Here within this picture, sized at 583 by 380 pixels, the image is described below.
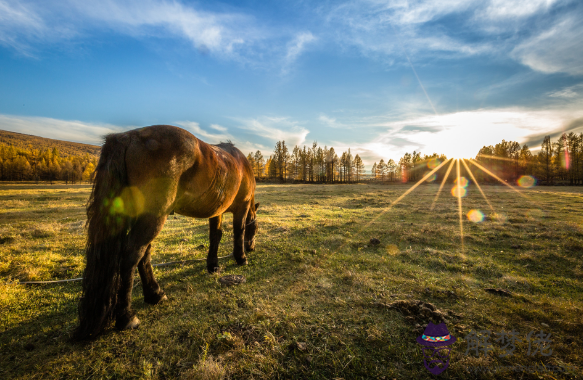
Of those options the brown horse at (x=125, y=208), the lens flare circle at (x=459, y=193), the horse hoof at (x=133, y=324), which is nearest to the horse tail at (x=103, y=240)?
the brown horse at (x=125, y=208)

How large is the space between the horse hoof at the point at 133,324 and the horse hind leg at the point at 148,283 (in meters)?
0.49

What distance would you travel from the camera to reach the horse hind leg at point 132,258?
297 centimetres

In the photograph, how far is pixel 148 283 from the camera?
11.9ft

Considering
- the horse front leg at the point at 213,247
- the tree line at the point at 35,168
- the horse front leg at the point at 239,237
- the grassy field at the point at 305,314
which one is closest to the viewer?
the grassy field at the point at 305,314

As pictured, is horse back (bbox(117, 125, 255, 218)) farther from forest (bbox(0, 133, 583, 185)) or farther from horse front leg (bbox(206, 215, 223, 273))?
forest (bbox(0, 133, 583, 185))

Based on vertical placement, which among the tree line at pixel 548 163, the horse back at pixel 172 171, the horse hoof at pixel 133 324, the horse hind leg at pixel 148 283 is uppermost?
the tree line at pixel 548 163

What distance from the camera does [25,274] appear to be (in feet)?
14.6

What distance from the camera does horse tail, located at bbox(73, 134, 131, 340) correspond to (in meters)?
2.82

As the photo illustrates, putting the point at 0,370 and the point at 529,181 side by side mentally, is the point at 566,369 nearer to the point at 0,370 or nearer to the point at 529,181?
the point at 0,370

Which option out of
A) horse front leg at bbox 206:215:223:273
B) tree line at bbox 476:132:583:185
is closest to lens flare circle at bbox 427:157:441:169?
tree line at bbox 476:132:583:185

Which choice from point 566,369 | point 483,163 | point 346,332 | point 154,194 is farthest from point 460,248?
point 483,163

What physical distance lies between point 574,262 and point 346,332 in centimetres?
735

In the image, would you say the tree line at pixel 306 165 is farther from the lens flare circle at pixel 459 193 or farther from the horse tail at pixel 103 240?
the horse tail at pixel 103 240

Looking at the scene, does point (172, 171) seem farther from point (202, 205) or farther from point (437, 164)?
point (437, 164)
